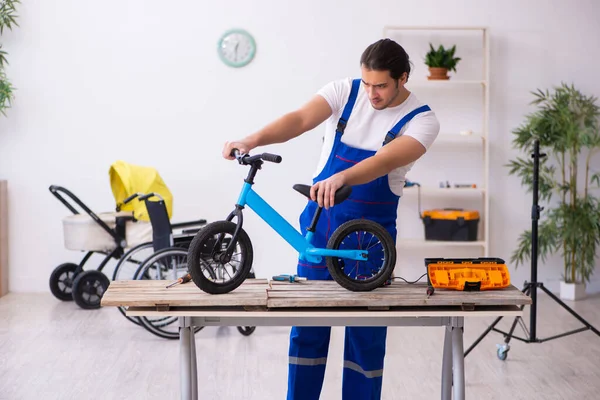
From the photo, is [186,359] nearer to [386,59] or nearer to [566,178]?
[386,59]

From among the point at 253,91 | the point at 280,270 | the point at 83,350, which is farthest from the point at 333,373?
the point at 253,91

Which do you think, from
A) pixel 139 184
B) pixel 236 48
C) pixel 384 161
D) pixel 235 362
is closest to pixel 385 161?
pixel 384 161

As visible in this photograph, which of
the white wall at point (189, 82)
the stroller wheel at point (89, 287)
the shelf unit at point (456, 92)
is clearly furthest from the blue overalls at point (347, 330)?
the white wall at point (189, 82)

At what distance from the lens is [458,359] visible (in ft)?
7.48

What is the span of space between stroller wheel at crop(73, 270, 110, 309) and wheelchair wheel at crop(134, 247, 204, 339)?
2.51 ft

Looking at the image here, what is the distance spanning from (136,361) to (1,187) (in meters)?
2.29

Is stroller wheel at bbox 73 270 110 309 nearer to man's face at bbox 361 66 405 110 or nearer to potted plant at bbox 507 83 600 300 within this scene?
potted plant at bbox 507 83 600 300

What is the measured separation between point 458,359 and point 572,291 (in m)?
3.64

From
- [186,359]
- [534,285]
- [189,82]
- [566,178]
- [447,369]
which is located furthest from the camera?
[566,178]

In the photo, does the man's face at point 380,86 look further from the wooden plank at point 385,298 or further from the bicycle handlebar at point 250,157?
the wooden plank at point 385,298

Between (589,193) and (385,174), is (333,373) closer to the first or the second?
(385,174)

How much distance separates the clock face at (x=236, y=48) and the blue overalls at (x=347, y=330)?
127 inches

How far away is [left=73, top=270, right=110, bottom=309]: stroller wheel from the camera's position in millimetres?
5020

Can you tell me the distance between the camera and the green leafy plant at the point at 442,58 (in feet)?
17.9
